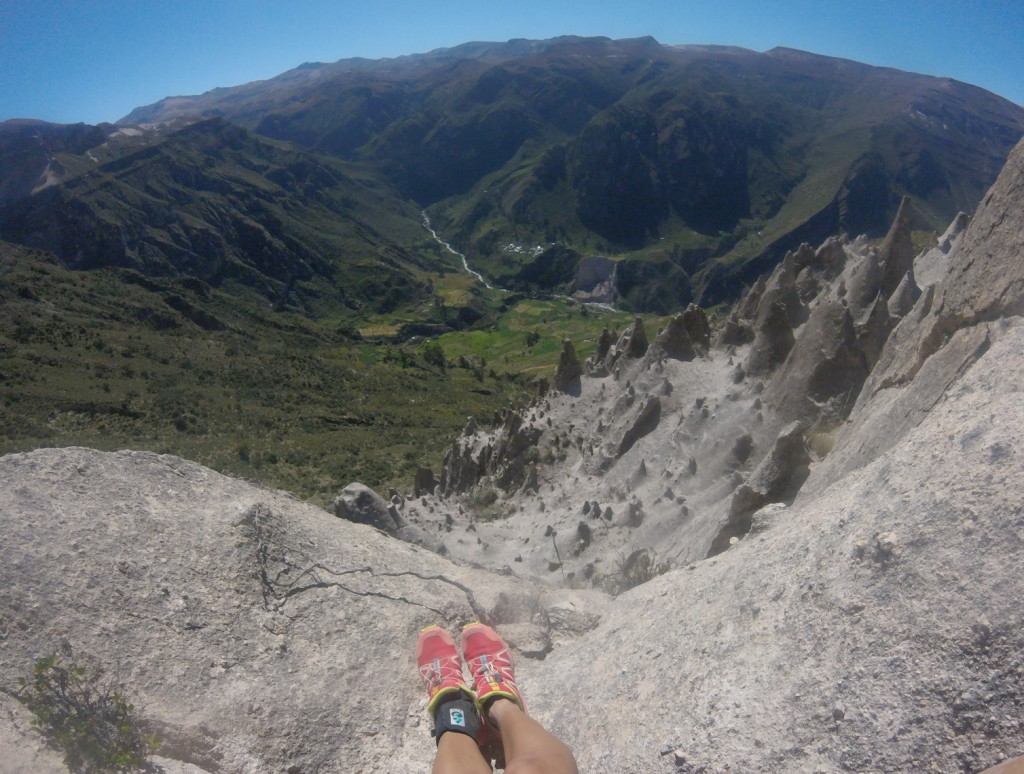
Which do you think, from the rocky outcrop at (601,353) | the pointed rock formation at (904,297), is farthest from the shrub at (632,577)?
the rocky outcrop at (601,353)

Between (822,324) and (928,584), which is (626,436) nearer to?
(822,324)

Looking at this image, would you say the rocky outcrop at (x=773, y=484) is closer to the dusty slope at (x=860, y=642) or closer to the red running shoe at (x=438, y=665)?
the dusty slope at (x=860, y=642)

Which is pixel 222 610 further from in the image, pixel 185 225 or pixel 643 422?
pixel 185 225

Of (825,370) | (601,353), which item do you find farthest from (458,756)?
(601,353)

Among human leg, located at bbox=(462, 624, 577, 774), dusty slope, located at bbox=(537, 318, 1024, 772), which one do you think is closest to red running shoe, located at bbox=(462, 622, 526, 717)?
human leg, located at bbox=(462, 624, 577, 774)

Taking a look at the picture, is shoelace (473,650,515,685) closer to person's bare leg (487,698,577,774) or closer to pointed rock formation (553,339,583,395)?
person's bare leg (487,698,577,774)

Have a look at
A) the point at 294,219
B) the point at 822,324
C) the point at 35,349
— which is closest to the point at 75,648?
the point at 822,324
